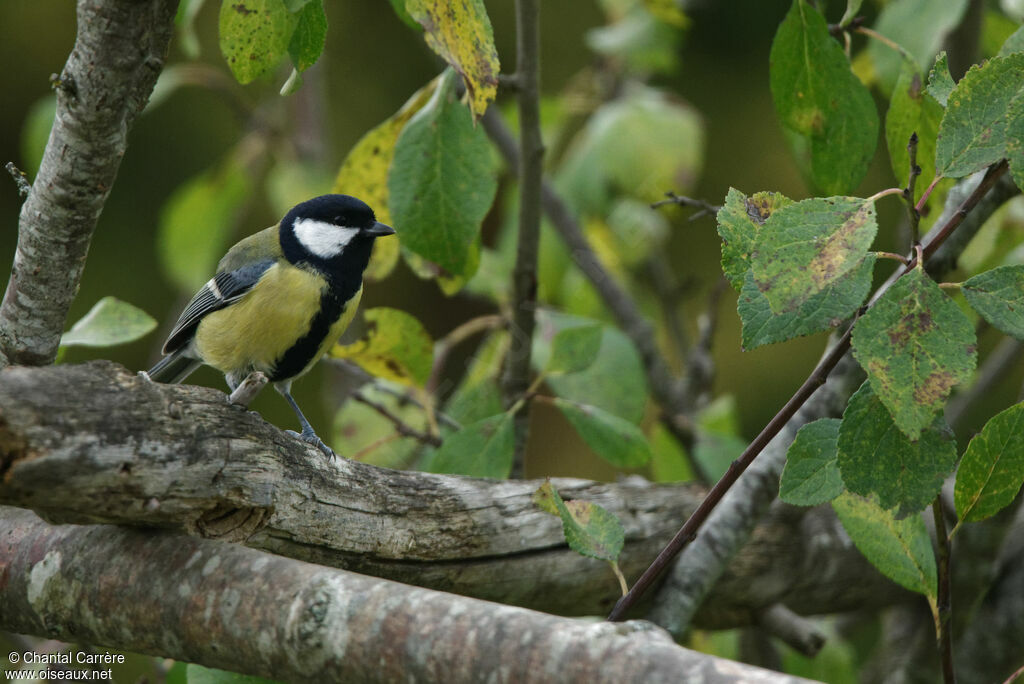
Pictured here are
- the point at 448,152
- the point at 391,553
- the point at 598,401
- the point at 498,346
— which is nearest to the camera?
the point at 391,553

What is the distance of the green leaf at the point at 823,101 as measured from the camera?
1.24 m

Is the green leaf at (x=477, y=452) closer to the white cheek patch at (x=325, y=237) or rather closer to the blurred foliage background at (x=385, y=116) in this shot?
the white cheek patch at (x=325, y=237)

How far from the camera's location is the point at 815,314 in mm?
820

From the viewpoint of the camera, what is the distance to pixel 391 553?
1.20 meters

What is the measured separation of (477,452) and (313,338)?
0.48m

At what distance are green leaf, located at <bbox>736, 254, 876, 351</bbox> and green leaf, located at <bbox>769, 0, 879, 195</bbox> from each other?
1.61 ft

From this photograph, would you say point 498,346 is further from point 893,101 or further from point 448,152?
point 893,101

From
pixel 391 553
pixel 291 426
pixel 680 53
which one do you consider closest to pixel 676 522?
pixel 391 553

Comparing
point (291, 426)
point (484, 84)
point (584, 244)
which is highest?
point (484, 84)

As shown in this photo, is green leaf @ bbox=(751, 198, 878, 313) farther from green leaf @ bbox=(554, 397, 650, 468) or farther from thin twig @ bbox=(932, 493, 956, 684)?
green leaf @ bbox=(554, 397, 650, 468)

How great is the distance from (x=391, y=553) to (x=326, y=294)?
2.35 ft

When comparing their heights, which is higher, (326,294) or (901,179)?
(901,179)

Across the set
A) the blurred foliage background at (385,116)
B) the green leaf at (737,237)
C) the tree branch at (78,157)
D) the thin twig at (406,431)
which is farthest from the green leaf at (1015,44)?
the blurred foliage background at (385,116)

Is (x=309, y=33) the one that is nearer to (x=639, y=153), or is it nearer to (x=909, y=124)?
(x=909, y=124)
